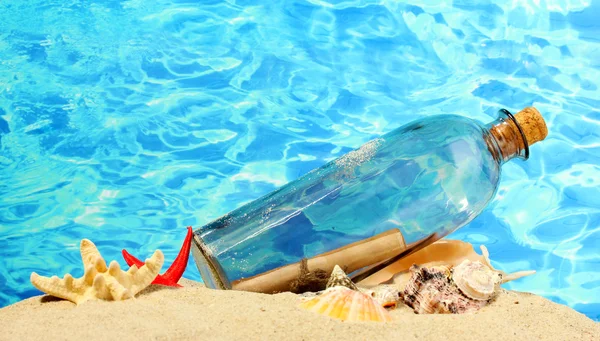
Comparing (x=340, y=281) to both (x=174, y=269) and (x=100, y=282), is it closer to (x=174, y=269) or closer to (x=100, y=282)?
(x=174, y=269)

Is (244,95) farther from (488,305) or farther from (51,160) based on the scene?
(488,305)

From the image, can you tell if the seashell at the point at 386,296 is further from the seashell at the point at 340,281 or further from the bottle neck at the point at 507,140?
the bottle neck at the point at 507,140

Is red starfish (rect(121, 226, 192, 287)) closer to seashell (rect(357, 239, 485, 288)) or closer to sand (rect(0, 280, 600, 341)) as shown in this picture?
sand (rect(0, 280, 600, 341))

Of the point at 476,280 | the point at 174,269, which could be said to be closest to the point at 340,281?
the point at 476,280

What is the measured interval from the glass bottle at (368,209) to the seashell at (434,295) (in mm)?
234

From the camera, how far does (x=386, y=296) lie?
6.80 feet

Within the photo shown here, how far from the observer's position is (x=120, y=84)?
5.45 meters

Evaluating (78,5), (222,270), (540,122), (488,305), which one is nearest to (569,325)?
(488,305)

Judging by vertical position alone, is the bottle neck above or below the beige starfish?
above

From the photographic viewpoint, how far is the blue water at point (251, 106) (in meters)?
4.37

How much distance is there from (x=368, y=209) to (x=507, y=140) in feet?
1.81

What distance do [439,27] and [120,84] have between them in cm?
272

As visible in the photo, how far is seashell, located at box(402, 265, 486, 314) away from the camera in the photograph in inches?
79.7

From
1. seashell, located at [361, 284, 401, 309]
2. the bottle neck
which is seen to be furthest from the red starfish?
the bottle neck
